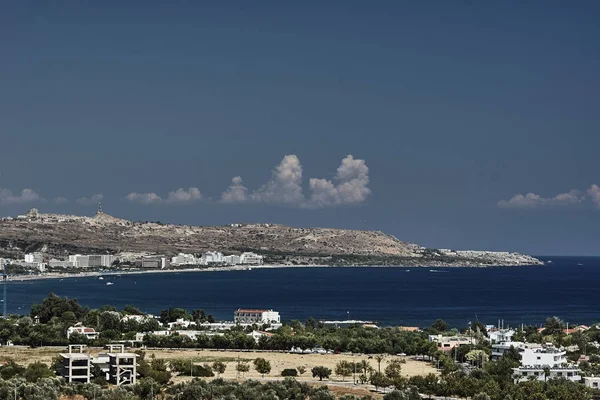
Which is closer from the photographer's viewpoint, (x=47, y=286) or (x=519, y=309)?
(x=519, y=309)

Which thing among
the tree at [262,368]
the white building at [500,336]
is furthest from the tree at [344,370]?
the white building at [500,336]

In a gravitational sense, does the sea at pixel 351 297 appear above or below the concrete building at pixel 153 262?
below

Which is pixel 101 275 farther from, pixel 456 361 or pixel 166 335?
pixel 456 361

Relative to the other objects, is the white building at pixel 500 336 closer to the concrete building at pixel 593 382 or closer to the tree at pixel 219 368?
the concrete building at pixel 593 382

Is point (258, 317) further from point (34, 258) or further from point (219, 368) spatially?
point (34, 258)

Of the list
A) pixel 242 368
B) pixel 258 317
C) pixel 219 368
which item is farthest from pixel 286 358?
pixel 258 317

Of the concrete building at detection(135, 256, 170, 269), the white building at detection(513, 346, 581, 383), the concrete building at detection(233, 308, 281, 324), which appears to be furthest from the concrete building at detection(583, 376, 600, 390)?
the concrete building at detection(135, 256, 170, 269)

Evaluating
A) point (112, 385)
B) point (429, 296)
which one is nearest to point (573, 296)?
point (429, 296)

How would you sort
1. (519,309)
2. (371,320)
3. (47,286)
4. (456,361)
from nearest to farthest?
(456,361), (371,320), (519,309), (47,286)
